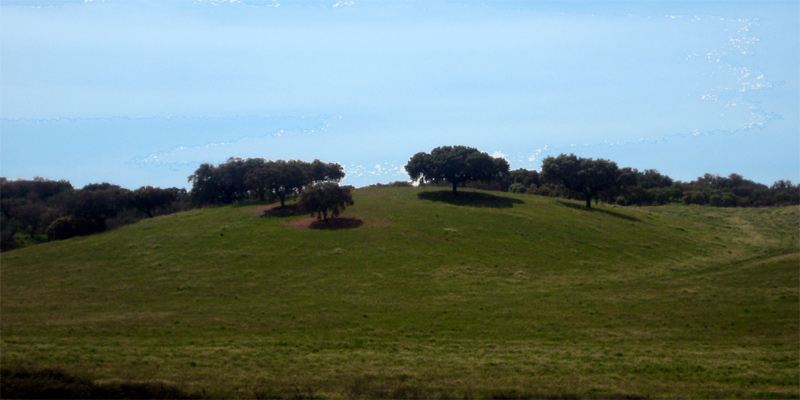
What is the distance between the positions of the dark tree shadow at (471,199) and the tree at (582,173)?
6.74 meters

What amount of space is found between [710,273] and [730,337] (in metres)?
24.8

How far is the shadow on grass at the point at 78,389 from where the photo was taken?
24.5m

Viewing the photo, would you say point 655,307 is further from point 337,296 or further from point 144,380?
point 144,380

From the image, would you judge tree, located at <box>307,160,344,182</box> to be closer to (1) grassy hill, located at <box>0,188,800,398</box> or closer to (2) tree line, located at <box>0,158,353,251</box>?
(2) tree line, located at <box>0,158,353,251</box>

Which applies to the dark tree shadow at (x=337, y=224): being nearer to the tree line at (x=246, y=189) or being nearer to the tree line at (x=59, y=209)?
the tree line at (x=246, y=189)

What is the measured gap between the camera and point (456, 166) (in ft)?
303

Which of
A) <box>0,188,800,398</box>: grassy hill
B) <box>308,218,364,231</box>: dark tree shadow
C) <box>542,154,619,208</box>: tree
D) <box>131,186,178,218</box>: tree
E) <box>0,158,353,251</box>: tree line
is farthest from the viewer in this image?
<box>542,154,619,208</box>: tree

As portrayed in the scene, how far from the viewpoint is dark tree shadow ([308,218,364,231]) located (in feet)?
248

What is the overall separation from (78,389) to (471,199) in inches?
2787

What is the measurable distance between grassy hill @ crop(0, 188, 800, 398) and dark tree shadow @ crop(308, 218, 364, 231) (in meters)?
1.69

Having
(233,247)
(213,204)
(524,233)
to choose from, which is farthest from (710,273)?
(213,204)

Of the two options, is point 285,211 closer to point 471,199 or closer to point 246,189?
point 246,189

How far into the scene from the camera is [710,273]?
63.1 metres

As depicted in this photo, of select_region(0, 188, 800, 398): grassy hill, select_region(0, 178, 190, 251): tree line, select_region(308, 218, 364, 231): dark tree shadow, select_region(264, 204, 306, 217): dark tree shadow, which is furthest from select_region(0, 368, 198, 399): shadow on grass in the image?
select_region(0, 178, 190, 251): tree line
